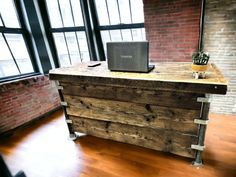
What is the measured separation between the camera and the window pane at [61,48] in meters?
3.20

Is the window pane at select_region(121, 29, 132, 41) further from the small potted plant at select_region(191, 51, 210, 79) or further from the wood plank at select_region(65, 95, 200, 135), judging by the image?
the small potted plant at select_region(191, 51, 210, 79)

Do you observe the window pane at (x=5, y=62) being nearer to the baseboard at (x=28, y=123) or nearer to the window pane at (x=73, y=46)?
the baseboard at (x=28, y=123)

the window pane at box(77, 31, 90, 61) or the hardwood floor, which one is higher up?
the window pane at box(77, 31, 90, 61)

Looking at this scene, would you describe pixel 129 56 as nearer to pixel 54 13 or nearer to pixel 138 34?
pixel 138 34

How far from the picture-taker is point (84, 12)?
9.75 feet

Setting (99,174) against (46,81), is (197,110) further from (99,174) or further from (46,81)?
(46,81)

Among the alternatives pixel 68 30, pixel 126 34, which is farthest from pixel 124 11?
pixel 68 30

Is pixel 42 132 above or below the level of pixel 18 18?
below

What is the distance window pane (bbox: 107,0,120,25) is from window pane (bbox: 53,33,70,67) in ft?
3.42

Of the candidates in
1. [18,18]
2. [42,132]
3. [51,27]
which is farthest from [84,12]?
[42,132]

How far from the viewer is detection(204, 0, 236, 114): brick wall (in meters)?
2.09

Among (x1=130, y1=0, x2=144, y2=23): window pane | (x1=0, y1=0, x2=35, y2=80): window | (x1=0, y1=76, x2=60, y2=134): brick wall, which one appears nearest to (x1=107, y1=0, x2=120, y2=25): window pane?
(x1=130, y1=0, x2=144, y2=23): window pane

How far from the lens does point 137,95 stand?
5.35ft

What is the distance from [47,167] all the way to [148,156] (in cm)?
113
